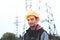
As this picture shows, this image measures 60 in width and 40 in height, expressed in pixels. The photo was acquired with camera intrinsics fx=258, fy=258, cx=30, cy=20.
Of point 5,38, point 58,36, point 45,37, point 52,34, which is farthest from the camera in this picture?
point 5,38

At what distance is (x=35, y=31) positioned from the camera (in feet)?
14.0

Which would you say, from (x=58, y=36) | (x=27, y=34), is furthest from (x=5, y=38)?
(x=27, y=34)

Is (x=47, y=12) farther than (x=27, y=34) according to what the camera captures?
Yes

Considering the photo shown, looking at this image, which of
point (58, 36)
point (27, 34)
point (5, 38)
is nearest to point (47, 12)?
point (58, 36)

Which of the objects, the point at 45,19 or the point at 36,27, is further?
the point at 45,19

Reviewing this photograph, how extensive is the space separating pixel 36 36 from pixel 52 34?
6.32 metres

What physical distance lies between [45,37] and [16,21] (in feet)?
18.1

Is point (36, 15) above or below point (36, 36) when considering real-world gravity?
above

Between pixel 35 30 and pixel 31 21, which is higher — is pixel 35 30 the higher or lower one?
the lower one

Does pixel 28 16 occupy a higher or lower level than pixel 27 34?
higher

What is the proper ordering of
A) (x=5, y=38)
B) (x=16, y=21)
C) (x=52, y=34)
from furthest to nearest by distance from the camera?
(x=5, y=38), (x=52, y=34), (x=16, y=21)

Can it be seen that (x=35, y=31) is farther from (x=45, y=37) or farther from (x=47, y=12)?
(x=47, y=12)

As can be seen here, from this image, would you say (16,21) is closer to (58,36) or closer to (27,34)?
(58,36)

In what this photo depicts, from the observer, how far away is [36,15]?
4273mm
